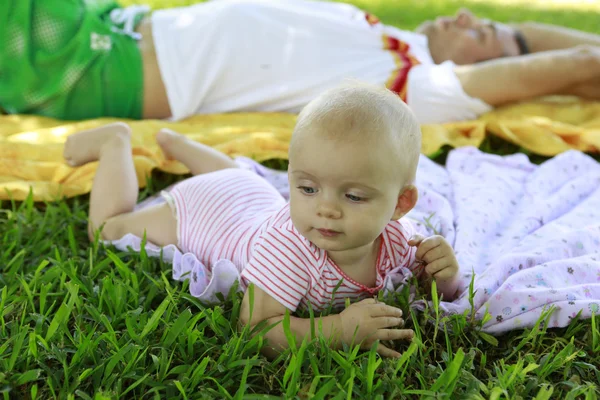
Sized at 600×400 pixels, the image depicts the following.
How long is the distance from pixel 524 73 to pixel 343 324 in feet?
6.52

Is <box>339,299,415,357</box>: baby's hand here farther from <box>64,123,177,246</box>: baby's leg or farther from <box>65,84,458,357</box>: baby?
<box>64,123,177,246</box>: baby's leg

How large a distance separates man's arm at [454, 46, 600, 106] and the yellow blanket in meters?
0.11

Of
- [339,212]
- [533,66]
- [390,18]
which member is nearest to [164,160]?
[339,212]

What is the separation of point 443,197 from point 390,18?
123 inches

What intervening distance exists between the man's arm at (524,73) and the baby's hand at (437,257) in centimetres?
154

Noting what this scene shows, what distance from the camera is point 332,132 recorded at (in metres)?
1.39

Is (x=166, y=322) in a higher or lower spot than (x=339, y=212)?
lower

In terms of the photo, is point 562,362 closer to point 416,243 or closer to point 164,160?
point 416,243

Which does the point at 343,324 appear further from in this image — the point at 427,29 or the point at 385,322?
the point at 427,29

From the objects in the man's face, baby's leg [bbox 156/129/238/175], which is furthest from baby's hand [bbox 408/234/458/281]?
the man's face

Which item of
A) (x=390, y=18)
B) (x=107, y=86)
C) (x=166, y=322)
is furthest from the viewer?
(x=390, y=18)

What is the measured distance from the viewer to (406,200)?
5.11 ft

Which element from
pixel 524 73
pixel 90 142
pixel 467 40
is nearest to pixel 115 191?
pixel 90 142

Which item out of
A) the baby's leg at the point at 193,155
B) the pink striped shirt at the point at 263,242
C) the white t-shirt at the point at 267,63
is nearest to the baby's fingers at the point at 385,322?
the pink striped shirt at the point at 263,242
